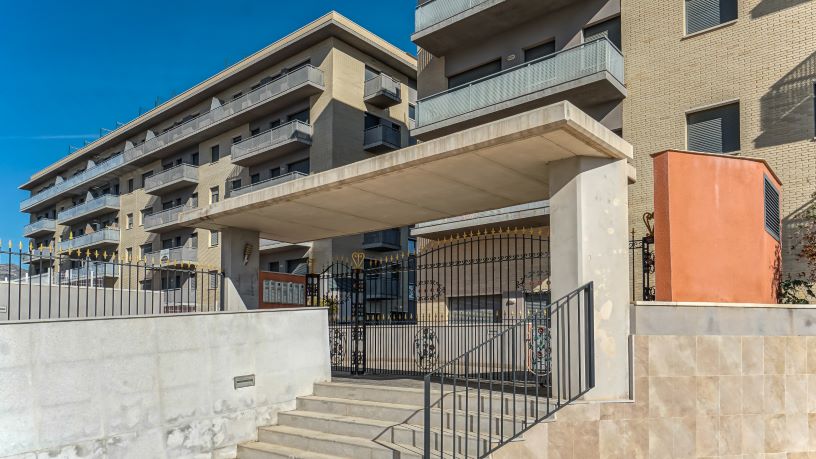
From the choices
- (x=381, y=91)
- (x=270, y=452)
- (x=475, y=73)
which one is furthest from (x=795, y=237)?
(x=381, y=91)

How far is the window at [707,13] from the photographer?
17.1 metres

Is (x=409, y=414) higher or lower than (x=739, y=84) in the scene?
lower

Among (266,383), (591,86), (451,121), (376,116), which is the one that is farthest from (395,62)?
(266,383)

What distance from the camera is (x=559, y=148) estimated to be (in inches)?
280

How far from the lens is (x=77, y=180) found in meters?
54.5

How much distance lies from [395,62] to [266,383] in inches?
1196

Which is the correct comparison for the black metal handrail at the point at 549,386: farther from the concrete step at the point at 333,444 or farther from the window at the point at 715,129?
the window at the point at 715,129

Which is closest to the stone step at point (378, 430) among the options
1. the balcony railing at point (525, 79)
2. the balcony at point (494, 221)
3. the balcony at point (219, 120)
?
the balcony at point (494, 221)

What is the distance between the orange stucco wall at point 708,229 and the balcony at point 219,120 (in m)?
27.3

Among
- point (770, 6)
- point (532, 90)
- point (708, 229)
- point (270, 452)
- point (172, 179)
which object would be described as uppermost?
point (770, 6)

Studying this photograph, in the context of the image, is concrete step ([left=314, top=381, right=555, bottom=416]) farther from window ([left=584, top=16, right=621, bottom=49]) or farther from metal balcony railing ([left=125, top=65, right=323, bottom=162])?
metal balcony railing ([left=125, top=65, right=323, bottom=162])

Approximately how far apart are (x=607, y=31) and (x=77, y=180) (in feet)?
164

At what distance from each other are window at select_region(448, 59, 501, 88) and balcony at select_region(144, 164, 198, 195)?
23574mm

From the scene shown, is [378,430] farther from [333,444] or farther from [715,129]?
[715,129]
